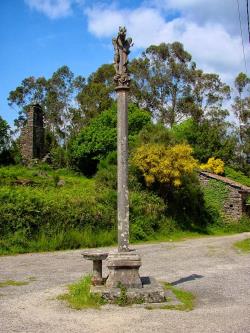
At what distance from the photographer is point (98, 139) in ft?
117

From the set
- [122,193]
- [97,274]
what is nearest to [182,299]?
[97,274]

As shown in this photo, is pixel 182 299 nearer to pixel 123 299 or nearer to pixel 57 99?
pixel 123 299

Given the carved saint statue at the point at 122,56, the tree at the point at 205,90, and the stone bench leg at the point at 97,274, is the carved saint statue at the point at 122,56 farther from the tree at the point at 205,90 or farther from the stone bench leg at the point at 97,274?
the tree at the point at 205,90

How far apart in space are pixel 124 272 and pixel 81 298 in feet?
3.08

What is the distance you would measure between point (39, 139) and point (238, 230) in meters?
17.3

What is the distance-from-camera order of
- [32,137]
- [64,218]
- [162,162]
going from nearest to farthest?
1. [64,218]
2. [162,162]
3. [32,137]

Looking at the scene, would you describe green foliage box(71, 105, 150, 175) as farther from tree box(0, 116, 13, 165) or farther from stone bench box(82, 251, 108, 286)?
stone bench box(82, 251, 108, 286)

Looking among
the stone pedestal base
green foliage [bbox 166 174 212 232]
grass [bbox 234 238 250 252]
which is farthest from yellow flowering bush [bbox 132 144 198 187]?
the stone pedestal base

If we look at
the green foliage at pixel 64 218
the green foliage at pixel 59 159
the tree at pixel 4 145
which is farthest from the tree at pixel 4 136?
the green foliage at pixel 64 218

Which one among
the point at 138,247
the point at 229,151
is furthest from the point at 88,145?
the point at 138,247

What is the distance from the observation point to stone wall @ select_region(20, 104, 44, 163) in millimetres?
36844

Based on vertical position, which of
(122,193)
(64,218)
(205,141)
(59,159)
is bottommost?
(64,218)

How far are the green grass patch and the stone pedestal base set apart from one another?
0.46 metres

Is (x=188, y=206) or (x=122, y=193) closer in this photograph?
(x=122, y=193)
